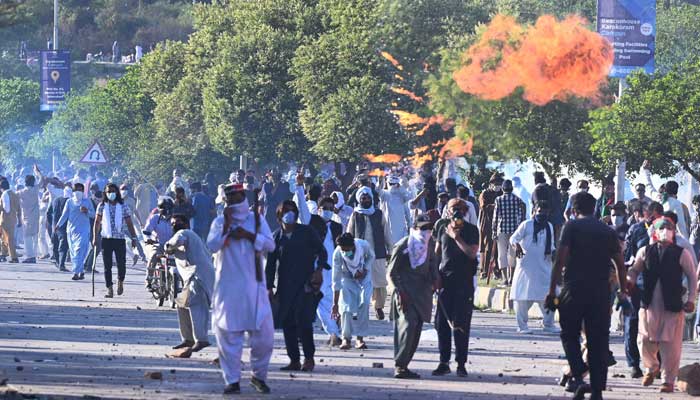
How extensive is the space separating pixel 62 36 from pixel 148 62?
59.2 m

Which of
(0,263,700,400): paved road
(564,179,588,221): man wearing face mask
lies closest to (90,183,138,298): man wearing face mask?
(0,263,700,400): paved road

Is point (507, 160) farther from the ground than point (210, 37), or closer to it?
closer to it

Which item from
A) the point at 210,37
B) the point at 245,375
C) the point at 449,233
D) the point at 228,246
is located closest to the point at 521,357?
the point at 449,233

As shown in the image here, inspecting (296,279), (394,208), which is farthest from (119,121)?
(296,279)

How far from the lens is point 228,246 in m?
12.9

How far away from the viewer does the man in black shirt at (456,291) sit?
14688 mm

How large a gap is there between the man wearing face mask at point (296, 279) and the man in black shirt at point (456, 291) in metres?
1.14

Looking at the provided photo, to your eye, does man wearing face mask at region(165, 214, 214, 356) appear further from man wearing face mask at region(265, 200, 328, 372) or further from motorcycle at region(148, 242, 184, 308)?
motorcycle at region(148, 242, 184, 308)

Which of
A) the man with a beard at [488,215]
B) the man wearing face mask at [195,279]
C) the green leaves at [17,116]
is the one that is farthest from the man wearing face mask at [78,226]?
the green leaves at [17,116]

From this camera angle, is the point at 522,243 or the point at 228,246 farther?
the point at 522,243

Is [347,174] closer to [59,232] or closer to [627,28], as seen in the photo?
[59,232]

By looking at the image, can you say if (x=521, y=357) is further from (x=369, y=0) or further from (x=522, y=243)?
(x=369, y=0)

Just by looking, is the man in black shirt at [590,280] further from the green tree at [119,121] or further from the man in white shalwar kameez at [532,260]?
the green tree at [119,121]

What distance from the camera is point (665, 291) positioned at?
13.9m
